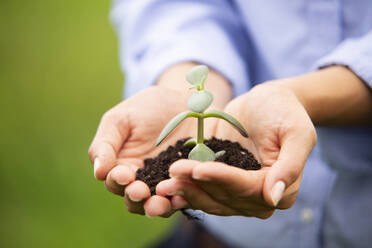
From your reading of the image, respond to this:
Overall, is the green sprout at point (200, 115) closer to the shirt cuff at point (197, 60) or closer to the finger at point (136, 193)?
the finger at point (136, 193)

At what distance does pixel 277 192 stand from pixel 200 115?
47cm

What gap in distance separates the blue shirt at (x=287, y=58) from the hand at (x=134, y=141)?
1.35 ft

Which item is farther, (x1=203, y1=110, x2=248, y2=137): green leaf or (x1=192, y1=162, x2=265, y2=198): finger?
(x1=203, y1=110, x2=248, y2=137): green leaf

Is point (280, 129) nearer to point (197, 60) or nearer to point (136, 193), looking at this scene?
point (136, 193)

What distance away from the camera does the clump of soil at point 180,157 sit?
144 centimetres

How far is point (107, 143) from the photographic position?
4.85 feet

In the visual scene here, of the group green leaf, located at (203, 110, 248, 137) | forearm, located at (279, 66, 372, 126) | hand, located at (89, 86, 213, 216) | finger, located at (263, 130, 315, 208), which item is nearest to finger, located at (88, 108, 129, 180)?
hand, located at (89, 86, 213, 216)

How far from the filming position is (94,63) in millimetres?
4914

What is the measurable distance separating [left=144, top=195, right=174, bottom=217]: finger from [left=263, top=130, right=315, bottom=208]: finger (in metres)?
0.32

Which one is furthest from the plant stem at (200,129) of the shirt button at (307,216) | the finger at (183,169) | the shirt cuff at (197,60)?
the shirt button at (307,216)

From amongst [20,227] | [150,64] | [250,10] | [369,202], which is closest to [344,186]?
[369,202]

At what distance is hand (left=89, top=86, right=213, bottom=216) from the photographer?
128 cm

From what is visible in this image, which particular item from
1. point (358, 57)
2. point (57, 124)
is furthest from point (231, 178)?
point (57, 124)

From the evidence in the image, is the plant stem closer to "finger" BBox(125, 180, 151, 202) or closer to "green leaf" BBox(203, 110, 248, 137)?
"green leaf" BBox(203, 110, 248, 137)
